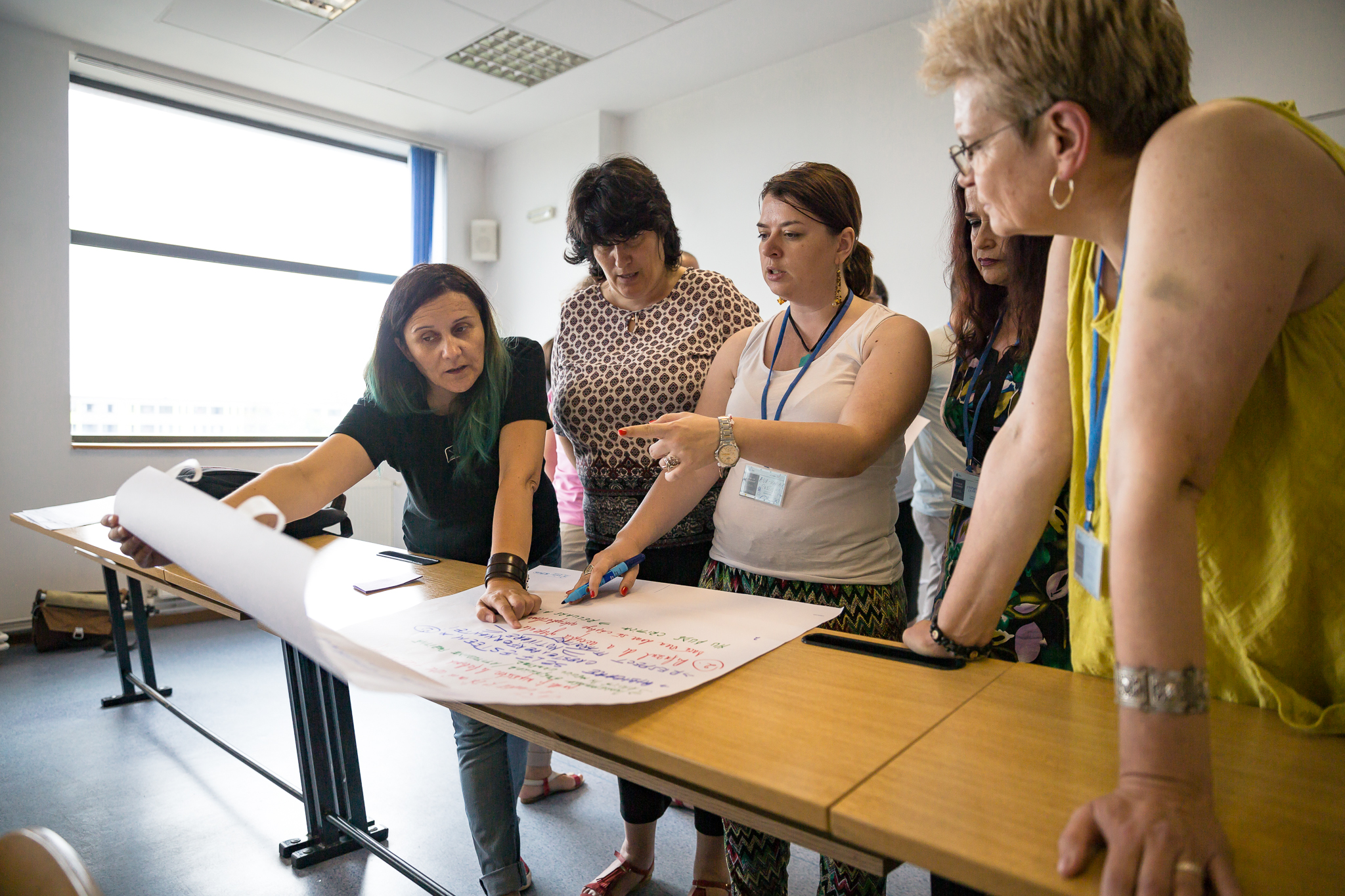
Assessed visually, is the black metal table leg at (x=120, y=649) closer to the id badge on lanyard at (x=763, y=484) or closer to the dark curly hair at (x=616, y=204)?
the dark curly hair at (x=616, y=204)

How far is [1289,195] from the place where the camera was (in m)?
0.57

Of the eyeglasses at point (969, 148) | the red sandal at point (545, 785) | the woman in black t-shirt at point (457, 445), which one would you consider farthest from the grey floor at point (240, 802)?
the eyeglasses at point (969, 148)

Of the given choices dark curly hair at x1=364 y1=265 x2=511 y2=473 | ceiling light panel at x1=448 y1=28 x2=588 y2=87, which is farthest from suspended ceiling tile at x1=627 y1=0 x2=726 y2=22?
dark curly hair at x1=364 y1=265 x2=511 y2=473

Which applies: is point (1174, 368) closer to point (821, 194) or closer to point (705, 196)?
point (821, 194)

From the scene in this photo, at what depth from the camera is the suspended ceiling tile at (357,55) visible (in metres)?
4.41

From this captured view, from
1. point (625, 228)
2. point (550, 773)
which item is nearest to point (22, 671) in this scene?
point (550, 773)

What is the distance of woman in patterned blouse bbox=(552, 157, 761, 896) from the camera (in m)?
1.81

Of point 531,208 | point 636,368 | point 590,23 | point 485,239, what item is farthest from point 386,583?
point 485,239

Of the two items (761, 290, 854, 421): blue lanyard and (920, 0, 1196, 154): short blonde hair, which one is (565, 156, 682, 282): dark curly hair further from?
(920, 0, 1196, 154): short blonde hair

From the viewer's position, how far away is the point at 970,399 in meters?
1.40

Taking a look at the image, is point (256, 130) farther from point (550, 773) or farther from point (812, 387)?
point (812, 387)

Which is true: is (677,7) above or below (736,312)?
above

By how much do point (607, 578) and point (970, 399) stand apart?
72cm

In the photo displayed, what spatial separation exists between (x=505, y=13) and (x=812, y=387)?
364 centimetres
